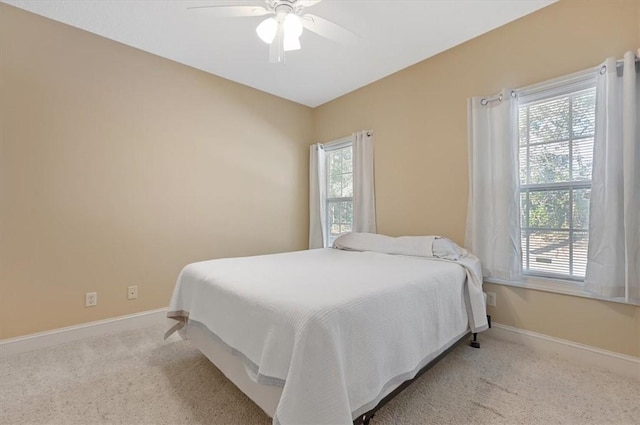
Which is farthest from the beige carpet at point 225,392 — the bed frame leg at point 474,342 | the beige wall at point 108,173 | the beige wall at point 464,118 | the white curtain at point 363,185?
the white curtain at point 363,185

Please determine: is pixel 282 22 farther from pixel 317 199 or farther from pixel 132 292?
pixel 132 292

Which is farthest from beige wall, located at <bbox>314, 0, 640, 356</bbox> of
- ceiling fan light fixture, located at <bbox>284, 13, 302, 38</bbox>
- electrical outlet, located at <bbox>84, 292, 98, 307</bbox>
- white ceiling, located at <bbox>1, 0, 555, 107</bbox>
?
electrical outlet, located at <bbox>84, 292, 98, 307</bbox>

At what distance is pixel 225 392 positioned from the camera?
173 centimetres

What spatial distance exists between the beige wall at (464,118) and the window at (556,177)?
7.6 inches

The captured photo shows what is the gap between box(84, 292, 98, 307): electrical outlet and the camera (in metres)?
2.52

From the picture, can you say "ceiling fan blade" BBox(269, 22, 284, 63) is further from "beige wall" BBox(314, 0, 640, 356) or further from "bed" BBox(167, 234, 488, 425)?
"beige wall" BBox(314, 0, 640, 356)

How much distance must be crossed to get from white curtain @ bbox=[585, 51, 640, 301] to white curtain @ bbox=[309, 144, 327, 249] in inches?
108

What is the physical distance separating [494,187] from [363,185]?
4.74 feet

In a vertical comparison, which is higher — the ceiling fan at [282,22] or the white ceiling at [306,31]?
the white ceiling at [306,31]

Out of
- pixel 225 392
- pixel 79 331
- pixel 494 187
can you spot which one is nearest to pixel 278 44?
pixel 494 187

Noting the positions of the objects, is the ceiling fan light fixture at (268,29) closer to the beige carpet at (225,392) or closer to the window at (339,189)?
the window at (339,189)

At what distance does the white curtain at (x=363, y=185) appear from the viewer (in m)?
3.44

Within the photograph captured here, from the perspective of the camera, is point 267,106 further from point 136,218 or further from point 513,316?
point 513,316

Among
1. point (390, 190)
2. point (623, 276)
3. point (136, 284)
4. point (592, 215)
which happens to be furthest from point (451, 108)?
point (136, 284)
